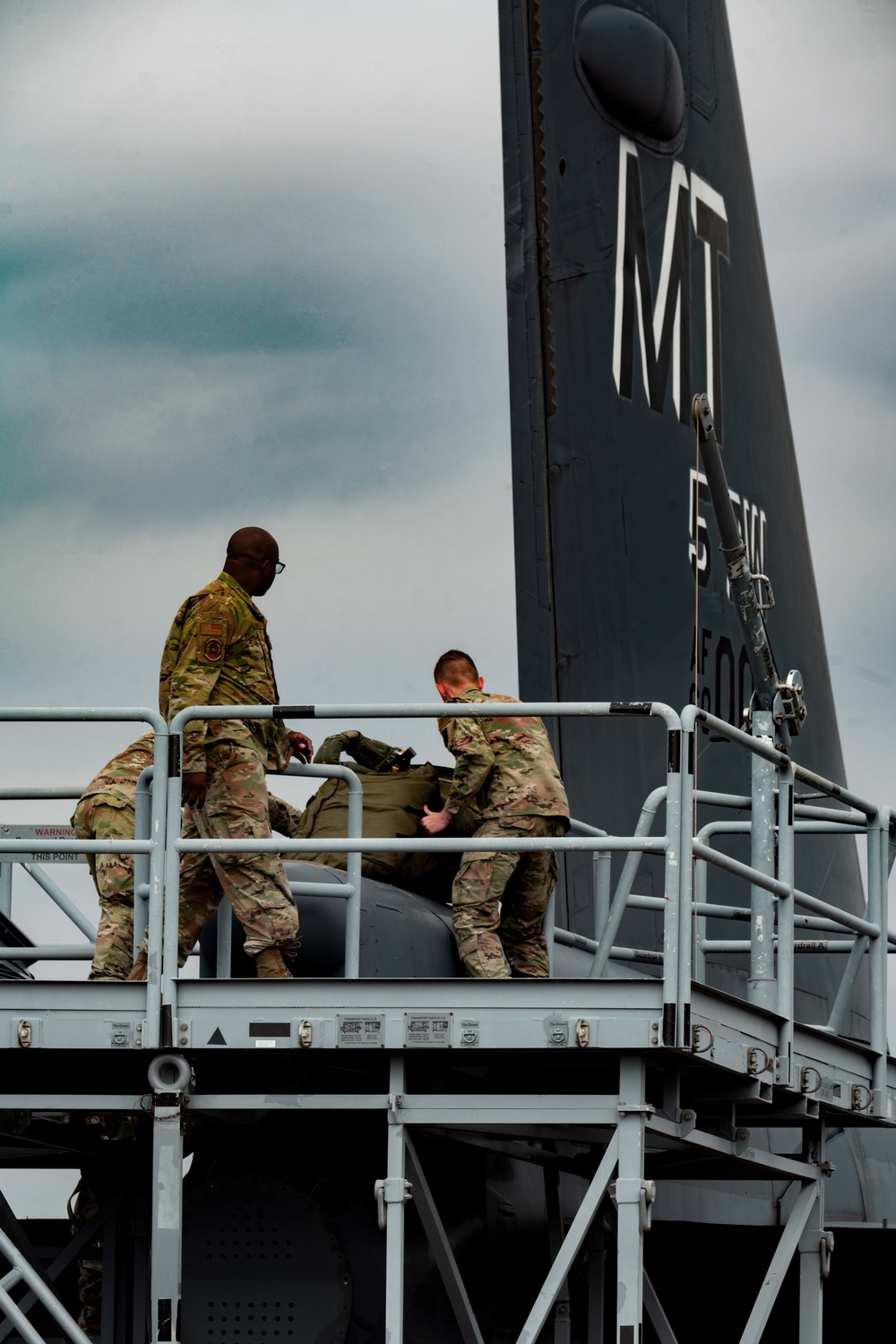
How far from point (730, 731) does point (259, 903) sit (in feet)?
6.17

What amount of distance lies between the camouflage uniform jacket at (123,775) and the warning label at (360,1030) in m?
2.04

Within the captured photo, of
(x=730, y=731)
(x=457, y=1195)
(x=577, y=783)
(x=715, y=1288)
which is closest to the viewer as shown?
(x=730, y=731)

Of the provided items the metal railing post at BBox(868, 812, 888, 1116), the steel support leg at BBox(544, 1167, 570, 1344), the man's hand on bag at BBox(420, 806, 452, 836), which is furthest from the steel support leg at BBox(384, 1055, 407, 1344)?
the metal railing post at BBox(868, 812, 888, 1116)

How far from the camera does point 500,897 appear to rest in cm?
830

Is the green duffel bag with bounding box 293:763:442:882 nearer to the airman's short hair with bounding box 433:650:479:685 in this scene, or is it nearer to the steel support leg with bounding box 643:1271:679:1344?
the airman's short hair with bounding box 433:650:479:685

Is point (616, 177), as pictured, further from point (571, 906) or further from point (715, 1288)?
point (715, 1288)

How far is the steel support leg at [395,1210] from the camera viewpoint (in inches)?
276

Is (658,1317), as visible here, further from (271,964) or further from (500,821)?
(271,964)

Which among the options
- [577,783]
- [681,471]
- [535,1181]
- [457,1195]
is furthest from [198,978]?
[681,471]

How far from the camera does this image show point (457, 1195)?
28.5 feet

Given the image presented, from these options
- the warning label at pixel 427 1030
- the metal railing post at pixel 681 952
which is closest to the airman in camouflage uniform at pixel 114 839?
the warning label at pixel 427 1030

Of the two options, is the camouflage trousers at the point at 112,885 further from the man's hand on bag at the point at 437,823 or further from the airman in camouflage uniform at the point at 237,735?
the man's hand on bag at the point at 437,823

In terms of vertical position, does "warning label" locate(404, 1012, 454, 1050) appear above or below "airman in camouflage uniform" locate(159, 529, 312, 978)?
below

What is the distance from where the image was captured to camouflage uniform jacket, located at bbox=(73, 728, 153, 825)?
8820 mm
